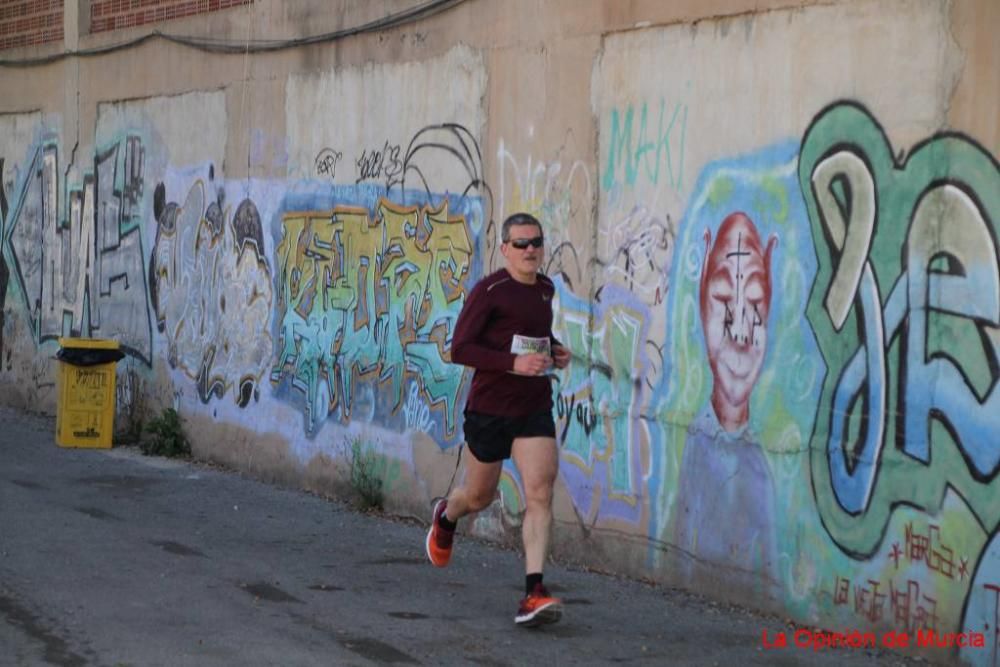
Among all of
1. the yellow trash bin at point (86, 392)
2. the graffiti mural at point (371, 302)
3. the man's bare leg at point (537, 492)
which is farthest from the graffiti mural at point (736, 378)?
the yellow trash bin at point (86, 392)

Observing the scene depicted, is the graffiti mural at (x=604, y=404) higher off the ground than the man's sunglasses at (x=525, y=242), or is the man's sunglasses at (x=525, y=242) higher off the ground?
the man's sunglasses at (x=525, y=242)

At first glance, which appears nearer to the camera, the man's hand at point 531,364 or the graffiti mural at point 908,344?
the graffiti mural at point 908,344

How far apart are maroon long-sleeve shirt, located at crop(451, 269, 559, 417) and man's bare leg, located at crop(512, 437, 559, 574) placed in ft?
0.65

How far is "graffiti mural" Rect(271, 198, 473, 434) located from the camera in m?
11.8

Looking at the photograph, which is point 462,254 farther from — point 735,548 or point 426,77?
point 735,548

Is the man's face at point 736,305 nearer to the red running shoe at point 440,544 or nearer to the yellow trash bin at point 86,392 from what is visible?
the red running shoe at point 440,544

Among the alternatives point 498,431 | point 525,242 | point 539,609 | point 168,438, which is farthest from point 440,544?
point 168,438

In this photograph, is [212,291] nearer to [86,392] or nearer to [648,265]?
[86,392]

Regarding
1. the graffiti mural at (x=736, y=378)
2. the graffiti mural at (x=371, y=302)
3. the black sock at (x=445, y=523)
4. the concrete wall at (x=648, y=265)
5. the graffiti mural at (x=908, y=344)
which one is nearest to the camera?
the graffiti mural at (x=908, y=344)

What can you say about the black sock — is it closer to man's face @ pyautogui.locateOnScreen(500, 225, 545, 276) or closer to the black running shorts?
the black running shorts

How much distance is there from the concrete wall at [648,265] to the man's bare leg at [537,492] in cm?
120

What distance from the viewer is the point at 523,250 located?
8.55 meters

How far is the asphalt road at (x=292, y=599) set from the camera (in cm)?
788

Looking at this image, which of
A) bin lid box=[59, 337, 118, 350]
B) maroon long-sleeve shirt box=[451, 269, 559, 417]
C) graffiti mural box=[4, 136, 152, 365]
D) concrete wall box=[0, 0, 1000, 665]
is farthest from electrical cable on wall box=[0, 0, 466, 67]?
maroon long-sleeve shirt box=[451, 269, 559, 417]
